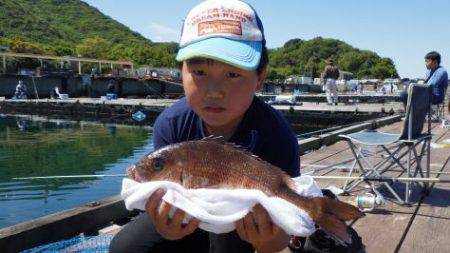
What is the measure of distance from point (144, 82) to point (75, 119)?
22153 mm

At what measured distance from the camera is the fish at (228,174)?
1728mm

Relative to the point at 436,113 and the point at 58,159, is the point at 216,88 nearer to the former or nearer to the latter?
the point at 58,159

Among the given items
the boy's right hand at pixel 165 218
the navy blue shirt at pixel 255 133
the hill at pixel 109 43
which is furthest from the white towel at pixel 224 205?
the hill at pixel 109 43

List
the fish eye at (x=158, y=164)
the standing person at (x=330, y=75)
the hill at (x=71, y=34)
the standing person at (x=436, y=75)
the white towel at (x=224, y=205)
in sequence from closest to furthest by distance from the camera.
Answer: the white towel at (x=224, y=205), the fish eye at (x=158, y=164), the standing person at (x=436, y=75), the standing person at (x=330, y=75), the hill at (x=71, y=34)

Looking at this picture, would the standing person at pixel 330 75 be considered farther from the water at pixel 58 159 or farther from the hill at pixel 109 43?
the hill at pixel 109 43

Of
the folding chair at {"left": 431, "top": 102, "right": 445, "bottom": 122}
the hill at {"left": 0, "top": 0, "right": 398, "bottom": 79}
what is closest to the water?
the folding chair at {"left": 431, "top": 102, "right": 445, "bottom": 122}

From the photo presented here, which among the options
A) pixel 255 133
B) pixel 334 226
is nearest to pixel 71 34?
pixel 255 133

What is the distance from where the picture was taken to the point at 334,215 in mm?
1724

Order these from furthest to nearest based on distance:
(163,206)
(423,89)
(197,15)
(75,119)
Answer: (75,119) → (423,89) → (197,15) → (163,206)

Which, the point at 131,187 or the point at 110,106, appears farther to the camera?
the point at 110,106

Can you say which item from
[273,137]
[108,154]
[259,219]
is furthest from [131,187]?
[108,154]

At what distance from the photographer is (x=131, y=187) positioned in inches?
69.9

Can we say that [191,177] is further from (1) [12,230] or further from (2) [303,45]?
(2) [303,45]

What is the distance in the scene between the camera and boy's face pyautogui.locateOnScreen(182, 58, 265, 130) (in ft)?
6.25
